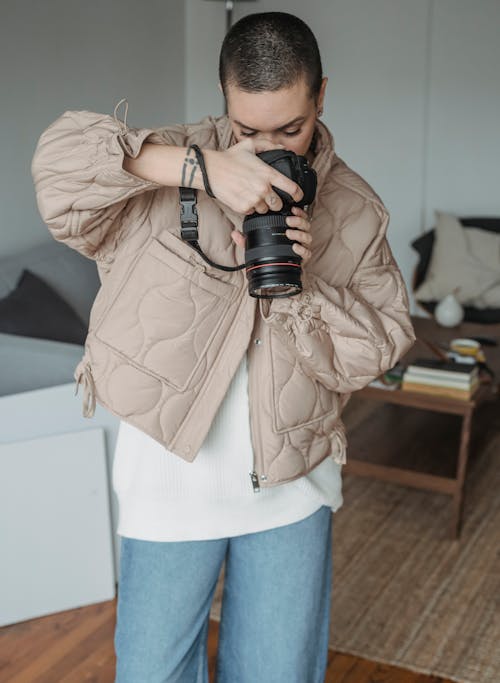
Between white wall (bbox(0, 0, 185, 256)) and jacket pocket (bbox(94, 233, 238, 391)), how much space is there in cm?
247

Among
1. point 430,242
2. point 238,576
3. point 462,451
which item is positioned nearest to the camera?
point 238,576

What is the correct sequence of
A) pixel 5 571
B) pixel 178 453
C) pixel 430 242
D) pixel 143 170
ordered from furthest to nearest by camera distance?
pixel 430 242, pixel 5 571, pixel 178 453, pixel 143 170

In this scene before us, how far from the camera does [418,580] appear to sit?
251 cm

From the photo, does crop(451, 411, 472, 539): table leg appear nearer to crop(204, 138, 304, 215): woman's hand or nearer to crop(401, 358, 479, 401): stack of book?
crop(401, 358, 479, 401): stack of book

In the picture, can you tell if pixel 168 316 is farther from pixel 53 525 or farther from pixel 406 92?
pixel 406 92

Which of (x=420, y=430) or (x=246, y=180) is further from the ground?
(x=246, y=180)

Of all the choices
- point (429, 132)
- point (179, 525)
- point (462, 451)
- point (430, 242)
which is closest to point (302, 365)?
point (179, 525)

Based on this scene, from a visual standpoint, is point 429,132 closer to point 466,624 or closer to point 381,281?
point 466,624

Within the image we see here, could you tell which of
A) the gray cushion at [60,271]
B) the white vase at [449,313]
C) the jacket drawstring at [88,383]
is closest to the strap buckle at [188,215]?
the jacket drawstring at [88,383]

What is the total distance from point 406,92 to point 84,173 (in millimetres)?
4383

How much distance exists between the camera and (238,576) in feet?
4.22

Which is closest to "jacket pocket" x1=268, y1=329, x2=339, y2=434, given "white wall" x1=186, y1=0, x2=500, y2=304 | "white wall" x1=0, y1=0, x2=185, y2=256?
"white wall" x1=0, y1=0, x2=185, y2=256

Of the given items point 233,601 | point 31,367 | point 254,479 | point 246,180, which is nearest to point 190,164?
point 246,180

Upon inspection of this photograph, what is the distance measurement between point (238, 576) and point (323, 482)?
193 millimetres
